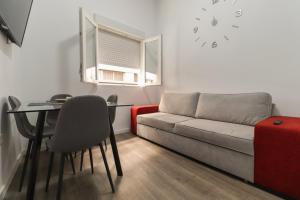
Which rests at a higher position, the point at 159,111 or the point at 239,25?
the point at 239,25

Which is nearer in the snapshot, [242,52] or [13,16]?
[13,16]

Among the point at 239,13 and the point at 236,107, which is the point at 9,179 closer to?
the point at 236,107

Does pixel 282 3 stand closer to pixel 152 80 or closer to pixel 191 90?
pixel 191 90

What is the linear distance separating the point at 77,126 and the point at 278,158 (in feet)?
5.57

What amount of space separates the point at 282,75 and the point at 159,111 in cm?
206

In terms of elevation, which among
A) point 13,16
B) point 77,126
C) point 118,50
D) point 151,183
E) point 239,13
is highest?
point 239,13

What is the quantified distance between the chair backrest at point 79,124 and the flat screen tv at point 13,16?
93 cm

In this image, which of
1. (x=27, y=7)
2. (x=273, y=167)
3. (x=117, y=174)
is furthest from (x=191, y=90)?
(x=27, y=7)

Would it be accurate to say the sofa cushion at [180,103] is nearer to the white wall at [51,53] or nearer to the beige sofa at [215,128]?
the beige sofa at [215,128]

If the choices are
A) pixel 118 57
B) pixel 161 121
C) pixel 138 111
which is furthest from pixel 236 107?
pixel 118 57

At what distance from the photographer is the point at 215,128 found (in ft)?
5.78

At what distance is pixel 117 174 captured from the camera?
1617 millimetres

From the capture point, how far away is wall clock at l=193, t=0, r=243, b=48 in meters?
2.30

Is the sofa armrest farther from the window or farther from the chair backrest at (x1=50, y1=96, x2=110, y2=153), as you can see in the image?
the chair backrest at (x1=50, y1=96, x2=110, y2=153)
